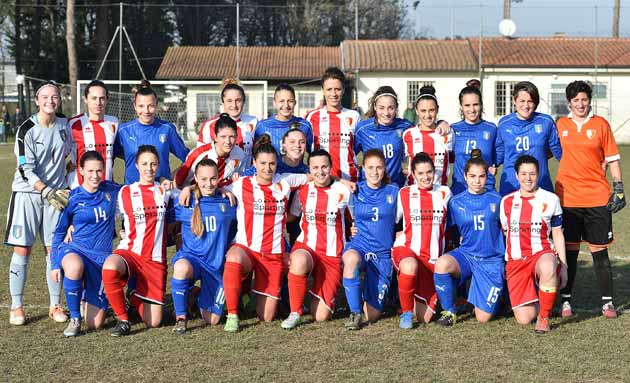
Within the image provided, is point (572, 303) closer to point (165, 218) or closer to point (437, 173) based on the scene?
point (437, 173)

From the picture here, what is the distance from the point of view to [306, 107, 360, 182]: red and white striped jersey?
590 cm

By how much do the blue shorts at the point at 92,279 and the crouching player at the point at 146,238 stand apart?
0.53 ft

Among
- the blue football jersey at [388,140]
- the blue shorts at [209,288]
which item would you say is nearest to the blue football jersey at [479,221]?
the blue football jersey at [388,140]

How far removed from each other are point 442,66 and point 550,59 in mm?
3911

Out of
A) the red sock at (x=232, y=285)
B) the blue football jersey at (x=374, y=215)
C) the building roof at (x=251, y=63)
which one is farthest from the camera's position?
the building roof at (x=251, y=63)

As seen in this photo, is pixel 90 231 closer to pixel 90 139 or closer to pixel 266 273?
pixel 90 139

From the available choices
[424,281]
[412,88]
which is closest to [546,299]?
[424,281]

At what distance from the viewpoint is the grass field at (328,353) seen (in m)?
4.09

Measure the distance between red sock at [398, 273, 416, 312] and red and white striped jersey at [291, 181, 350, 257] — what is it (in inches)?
19.3

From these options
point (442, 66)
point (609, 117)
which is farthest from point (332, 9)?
point (609, 117)

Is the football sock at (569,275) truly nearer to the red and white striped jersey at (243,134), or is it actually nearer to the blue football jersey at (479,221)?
the blue football jersey at (479,221)

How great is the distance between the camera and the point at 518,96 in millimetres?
5559

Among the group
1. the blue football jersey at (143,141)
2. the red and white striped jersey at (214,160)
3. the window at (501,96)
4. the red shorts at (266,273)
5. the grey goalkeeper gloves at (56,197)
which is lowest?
the red shorts at (266,273)

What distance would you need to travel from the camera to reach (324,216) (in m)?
5.33
